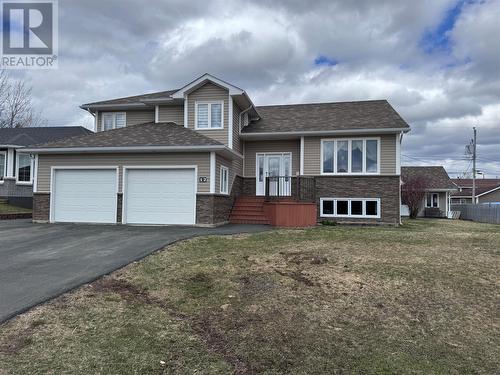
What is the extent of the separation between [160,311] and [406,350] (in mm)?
3197

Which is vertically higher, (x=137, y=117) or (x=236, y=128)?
(x=137, y=117)

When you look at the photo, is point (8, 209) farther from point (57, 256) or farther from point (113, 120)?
point (57, 256)

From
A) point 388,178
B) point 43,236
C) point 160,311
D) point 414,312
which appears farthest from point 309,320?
point 388,178

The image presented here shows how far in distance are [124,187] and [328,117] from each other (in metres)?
9.88

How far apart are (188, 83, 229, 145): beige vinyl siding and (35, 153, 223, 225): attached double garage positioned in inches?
89.1

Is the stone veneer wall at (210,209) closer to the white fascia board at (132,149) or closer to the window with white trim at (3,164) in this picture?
the white fascia board at (132,149)

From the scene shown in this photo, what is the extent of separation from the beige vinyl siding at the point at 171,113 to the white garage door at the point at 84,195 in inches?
170

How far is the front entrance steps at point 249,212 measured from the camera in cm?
1652

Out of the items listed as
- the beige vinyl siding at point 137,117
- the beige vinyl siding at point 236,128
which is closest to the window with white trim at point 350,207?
the beige vinyl siding at point 236,128

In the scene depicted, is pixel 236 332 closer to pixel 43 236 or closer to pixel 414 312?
pixel 414 312

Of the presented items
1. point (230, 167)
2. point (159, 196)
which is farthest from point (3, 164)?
point (230, 167)

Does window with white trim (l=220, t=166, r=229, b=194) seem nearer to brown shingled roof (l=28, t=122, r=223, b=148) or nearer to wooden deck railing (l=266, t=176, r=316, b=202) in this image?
brown shingled roof (l=28, t=122, r=223, b=148)

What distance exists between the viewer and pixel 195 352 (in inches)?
169

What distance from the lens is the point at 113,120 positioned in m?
19.8
